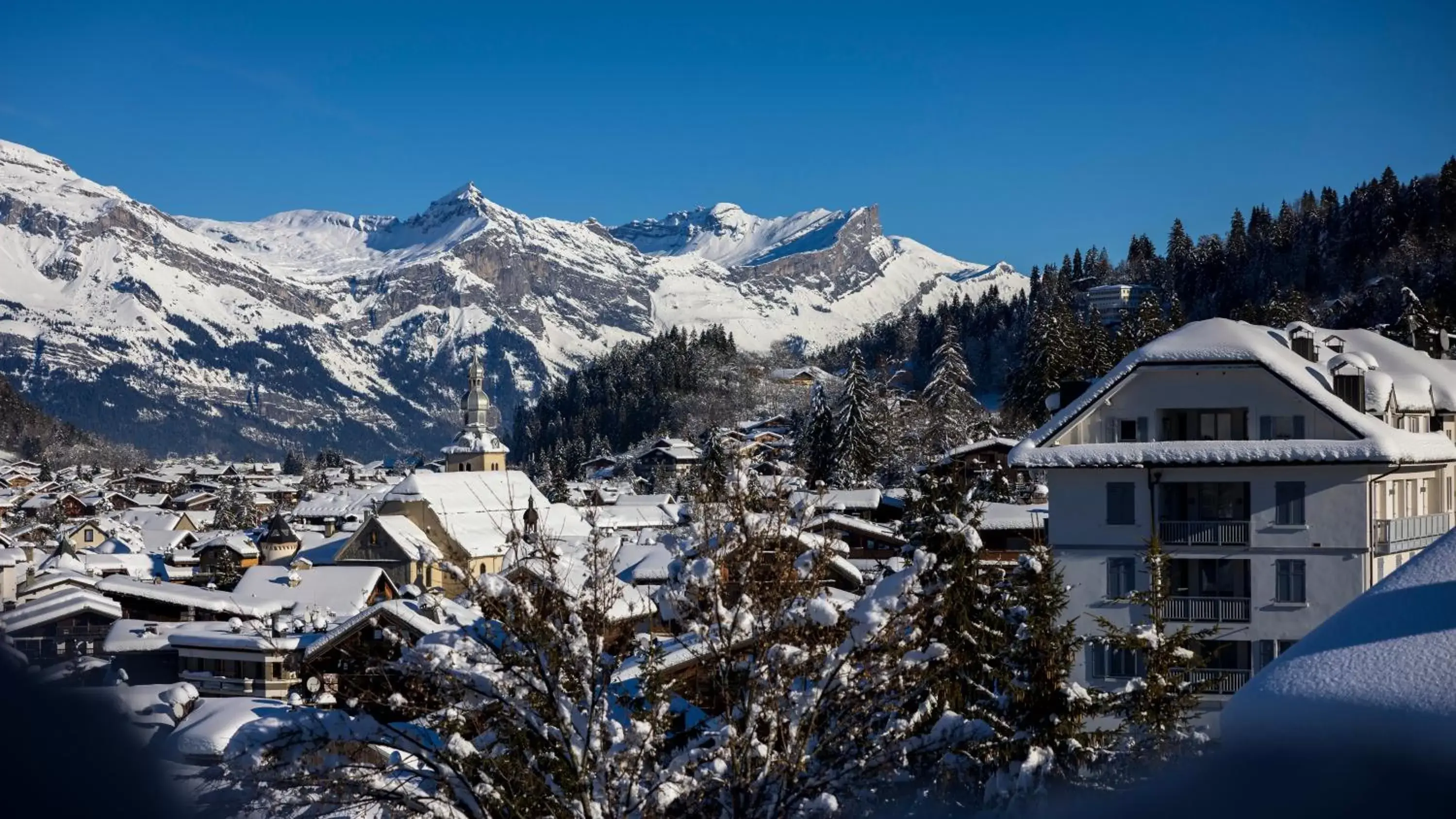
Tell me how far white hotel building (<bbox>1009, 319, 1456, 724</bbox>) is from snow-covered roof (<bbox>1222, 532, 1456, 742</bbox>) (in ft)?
53.4

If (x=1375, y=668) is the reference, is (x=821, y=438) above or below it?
above

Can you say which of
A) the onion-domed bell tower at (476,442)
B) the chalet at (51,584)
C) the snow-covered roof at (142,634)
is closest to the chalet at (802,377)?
the onion-domed bell tower at (476,442)

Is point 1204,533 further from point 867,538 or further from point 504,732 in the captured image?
point 867,538


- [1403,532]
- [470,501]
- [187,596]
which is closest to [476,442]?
[470,501]

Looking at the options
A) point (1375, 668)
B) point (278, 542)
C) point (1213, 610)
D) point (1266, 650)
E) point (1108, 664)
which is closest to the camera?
point (1375, 668)

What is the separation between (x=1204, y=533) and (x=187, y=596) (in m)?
36.6

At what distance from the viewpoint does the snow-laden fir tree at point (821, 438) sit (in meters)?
70.6

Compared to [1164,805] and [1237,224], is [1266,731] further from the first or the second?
[1237,224]

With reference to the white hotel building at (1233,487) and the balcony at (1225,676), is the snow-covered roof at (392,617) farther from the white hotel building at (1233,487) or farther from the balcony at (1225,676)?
the balcony at (1225,676)

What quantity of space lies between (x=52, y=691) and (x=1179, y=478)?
24.1 m

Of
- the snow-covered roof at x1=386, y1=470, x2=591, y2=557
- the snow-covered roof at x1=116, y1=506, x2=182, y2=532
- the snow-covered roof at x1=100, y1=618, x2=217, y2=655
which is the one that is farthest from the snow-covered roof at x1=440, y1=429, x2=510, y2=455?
the snow-covered roof at x1=100, y1=618, x2=217, y2=655

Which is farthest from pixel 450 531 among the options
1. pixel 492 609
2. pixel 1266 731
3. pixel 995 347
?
pixel 995 347

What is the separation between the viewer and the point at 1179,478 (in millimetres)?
24250

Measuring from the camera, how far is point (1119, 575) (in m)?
24.4
